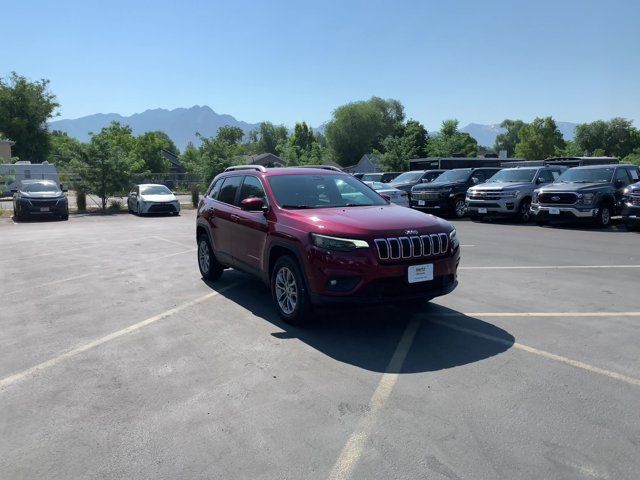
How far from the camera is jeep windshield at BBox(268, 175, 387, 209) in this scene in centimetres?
624

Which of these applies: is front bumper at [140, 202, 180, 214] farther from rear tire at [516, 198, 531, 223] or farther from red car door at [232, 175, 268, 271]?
red car door at [232, 175, 268, 271]

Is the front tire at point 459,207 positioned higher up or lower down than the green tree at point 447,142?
lower down

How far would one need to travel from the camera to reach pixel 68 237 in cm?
1508

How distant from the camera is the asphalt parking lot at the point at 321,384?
3.09 meters

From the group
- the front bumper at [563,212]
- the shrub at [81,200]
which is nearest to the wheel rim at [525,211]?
the front bumper at [563,212]

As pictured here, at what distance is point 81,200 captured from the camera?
84.3 feet

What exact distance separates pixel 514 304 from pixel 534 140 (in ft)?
283

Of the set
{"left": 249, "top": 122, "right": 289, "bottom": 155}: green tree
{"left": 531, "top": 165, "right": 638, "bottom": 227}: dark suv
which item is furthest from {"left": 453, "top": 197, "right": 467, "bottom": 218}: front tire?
{"left": 249, "top": 122, "right": 289, "bottom": 155}: green tree

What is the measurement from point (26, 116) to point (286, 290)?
65981 mm

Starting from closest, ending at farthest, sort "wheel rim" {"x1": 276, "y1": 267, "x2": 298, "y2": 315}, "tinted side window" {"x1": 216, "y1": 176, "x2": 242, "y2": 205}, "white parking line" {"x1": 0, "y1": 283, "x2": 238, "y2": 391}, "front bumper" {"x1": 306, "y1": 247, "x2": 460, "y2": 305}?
"white parking line" {"x1": 0, "y1": 283, "x2": 238, "y2": 391}, "front bumper" {"x1": 306, "y1": 247, "x2": 460, "y2": 305}, "wheel rim" {"x1": 276, "y1": 267, "x2": 298, "y2": 315}, "tinted side window" {"x1": 216, "y1": 176, "x2": 242, "y2": 205}

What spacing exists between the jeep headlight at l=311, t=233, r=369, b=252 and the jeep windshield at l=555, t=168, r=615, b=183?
13.3 m

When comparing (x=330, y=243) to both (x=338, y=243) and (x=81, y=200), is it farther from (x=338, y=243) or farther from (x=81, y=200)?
(x=81, y=200)

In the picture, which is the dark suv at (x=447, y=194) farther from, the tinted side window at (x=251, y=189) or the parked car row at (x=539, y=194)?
the tinted side window at (x=251, y=189)

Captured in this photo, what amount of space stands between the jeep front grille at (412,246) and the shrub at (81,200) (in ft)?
78.7
